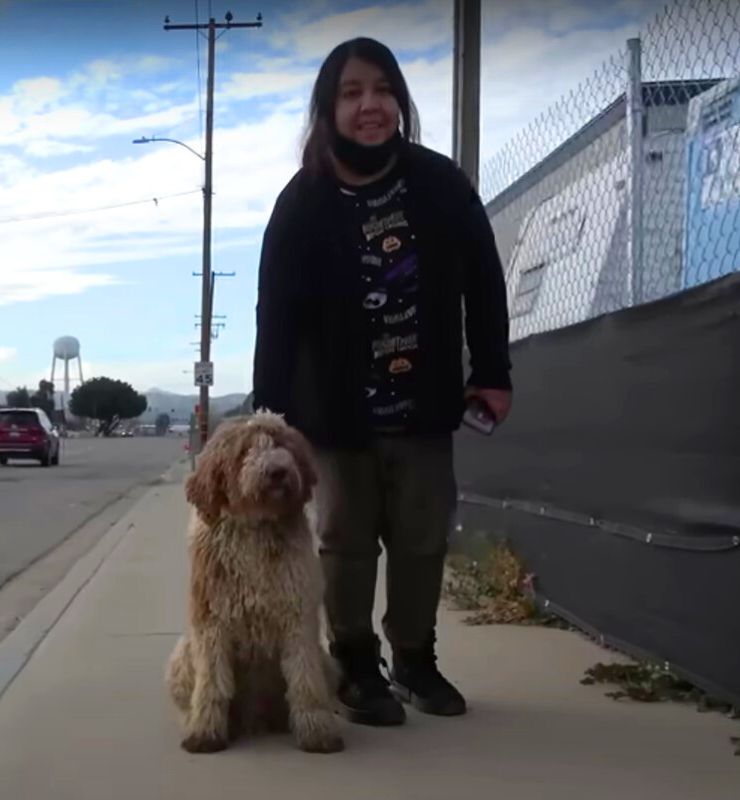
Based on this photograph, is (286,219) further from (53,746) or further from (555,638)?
(555,638)

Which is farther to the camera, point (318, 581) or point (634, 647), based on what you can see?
point (634, 647)

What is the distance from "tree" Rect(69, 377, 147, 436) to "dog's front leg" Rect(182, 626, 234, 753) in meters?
109

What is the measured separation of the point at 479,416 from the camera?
4.57 meters

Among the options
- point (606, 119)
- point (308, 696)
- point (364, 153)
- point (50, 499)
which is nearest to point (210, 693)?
point (308, 696)

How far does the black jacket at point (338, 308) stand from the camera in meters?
4.38

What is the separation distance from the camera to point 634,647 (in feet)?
17.1

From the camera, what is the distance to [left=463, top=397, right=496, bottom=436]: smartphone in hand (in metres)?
4.55

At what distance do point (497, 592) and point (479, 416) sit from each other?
2583 millimetres

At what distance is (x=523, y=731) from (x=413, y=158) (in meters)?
2.03

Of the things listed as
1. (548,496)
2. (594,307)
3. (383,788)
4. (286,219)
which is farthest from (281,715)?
(594,307)

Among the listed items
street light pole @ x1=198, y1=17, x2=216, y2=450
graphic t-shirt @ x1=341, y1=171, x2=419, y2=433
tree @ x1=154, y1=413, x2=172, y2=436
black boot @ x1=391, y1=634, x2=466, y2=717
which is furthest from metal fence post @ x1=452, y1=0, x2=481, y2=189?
tree @ x1=154, y1=413, x2=172, y2=436

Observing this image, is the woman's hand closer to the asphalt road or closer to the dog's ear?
the dog's ear

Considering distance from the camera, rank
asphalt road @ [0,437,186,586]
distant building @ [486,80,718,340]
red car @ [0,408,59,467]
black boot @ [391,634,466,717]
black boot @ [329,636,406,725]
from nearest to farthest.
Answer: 1. black boot @ [329,636,406,725]
2. black boot @ [391,634,466,717]
3. distant building @ [486,80,718,340]
4. asphalt road @ [0,437,186,586]
5. red car @ [0,408,59,467]

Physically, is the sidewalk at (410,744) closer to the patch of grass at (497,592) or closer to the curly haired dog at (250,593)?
the curly haired dog at (250,593)
